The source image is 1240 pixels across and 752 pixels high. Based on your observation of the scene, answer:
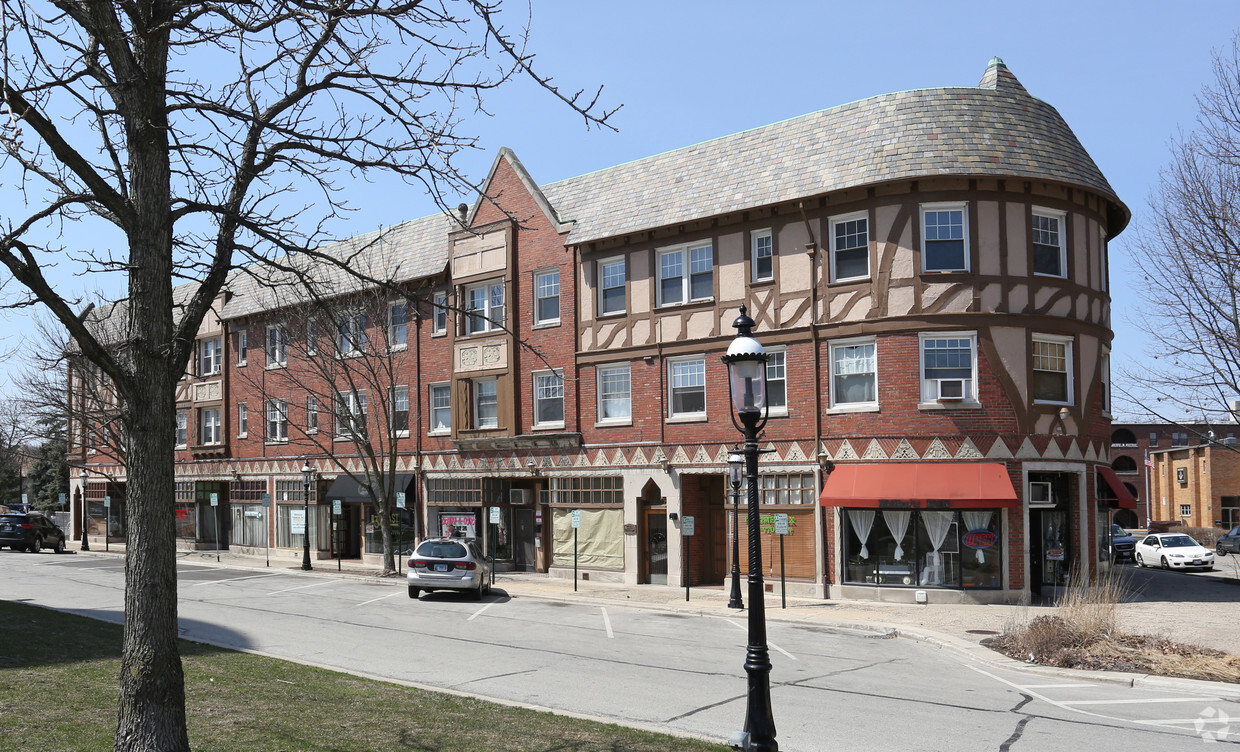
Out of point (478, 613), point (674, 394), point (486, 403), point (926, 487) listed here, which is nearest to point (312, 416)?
point (486, 403)

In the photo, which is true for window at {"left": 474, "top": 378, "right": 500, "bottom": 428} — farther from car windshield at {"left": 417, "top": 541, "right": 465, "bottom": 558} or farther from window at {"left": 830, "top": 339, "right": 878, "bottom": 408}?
window at {"left": 830, "top": 339, "right": 878, "bottom": 408}

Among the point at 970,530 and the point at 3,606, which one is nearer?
the point at 3,606

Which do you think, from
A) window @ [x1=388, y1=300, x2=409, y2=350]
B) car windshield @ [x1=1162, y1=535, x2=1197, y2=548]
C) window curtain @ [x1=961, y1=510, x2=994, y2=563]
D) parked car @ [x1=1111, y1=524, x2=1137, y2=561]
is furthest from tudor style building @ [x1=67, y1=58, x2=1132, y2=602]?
parked car @ [x1=1111, y1=524, x2=1137, y2=561]

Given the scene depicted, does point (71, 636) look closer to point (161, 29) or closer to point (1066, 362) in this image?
point (161, 29)

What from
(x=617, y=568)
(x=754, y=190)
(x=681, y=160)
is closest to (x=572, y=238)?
(x=681, y=160)

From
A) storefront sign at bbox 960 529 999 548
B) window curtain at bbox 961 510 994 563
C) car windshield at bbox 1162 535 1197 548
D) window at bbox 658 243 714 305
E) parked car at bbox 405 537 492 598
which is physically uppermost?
window at bbox 658 243 714 305

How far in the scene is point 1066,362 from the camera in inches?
996

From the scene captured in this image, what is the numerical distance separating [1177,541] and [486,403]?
25.8m

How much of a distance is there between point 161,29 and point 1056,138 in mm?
23456

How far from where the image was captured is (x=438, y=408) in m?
35.9

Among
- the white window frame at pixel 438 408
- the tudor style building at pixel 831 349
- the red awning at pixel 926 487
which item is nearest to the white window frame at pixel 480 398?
the tudor style building at pixel 831 349

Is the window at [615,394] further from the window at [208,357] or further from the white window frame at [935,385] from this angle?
the window at [208,357]

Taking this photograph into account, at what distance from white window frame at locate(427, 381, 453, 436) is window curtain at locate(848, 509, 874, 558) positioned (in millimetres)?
15494

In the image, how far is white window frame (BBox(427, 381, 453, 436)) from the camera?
35.5 m
